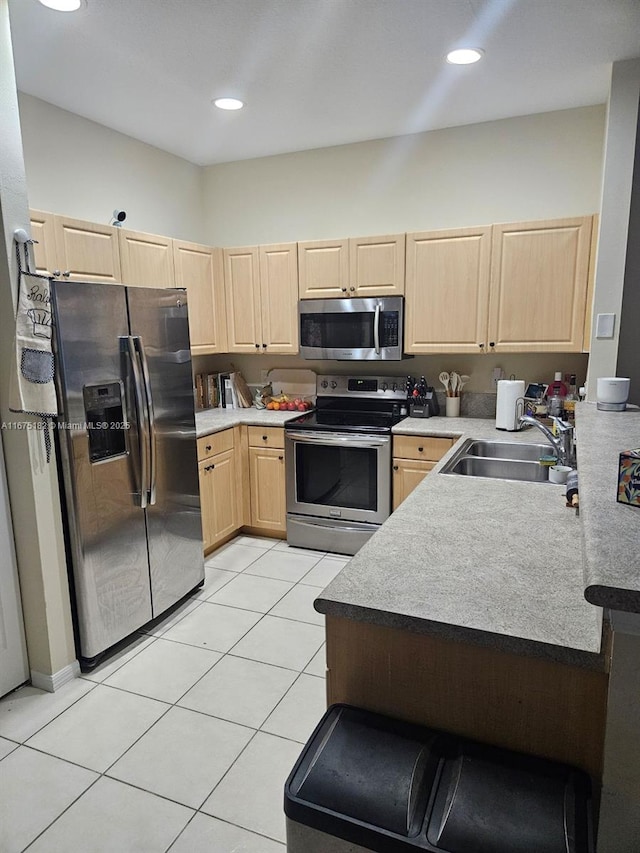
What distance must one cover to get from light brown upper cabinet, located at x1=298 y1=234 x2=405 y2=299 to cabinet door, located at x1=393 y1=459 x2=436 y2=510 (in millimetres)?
1116

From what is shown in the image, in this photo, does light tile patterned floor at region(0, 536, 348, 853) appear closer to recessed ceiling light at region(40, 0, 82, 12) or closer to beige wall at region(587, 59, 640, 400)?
beige wall at region(587, 59, 640, 400)

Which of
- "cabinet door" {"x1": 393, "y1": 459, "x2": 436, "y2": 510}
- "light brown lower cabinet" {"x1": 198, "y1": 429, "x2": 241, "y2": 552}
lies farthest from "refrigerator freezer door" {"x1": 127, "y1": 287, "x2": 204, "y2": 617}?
"cabinet door" {"x1": 393, "y1": 459, "x2": 436, "y2": 510}

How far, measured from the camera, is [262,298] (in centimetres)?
395

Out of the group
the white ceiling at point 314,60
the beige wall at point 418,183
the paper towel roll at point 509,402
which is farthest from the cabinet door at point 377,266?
the paper towel roll at point 509,402

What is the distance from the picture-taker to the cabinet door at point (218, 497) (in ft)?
11.4

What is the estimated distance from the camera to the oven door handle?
3436mm

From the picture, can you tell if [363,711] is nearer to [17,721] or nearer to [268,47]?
[17,721]

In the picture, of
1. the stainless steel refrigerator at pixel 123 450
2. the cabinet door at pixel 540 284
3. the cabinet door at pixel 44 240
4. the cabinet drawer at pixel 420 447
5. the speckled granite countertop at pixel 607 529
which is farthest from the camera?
the cabinet drawer at pixel 420 447

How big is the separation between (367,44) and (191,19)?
76 centimetres

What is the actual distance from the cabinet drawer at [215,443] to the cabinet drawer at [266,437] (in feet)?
0.53

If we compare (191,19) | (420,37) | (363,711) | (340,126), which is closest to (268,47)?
(191,19)

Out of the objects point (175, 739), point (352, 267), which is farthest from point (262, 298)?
point (175, 739)

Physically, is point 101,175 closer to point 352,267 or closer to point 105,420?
point 352,267

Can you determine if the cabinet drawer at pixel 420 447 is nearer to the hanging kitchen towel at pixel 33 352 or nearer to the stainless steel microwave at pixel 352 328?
the stainless steel microwave at pixel 352 328
